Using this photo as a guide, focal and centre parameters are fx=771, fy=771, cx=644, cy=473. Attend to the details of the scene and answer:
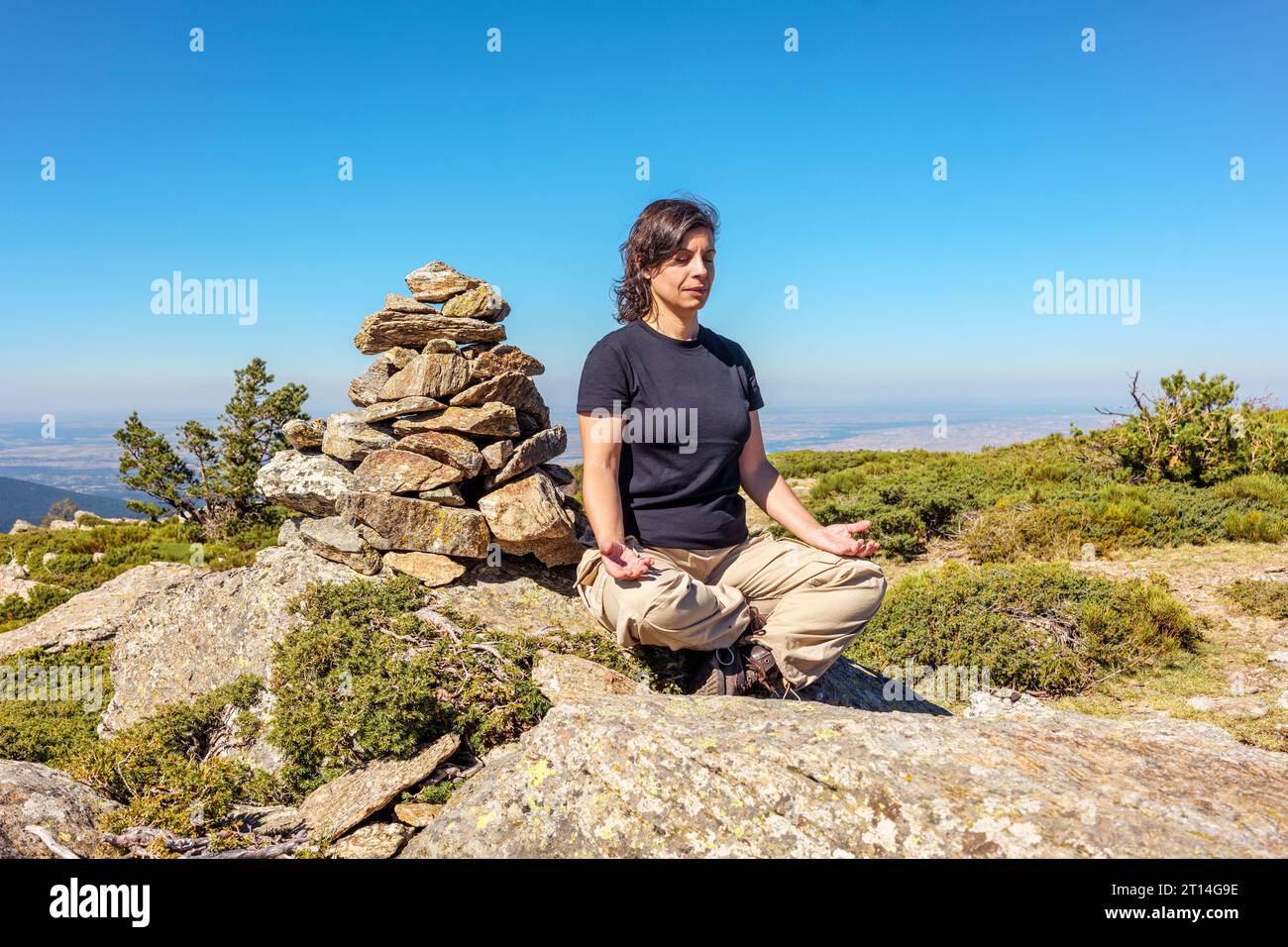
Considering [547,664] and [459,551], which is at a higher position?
[459,551]

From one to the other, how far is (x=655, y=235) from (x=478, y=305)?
240 centimetres

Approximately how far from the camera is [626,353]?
207 inches

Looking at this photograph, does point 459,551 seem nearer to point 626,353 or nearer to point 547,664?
point 547,664

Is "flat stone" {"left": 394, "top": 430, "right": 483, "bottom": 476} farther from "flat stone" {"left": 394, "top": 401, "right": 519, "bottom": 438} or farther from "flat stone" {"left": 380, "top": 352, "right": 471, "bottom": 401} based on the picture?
"flat stone" {"left": 380, "top": 352, "right": 471, "bottom": 401}

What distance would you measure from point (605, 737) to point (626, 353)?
2.74 m

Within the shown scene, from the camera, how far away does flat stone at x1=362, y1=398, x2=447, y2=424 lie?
673 centimetres

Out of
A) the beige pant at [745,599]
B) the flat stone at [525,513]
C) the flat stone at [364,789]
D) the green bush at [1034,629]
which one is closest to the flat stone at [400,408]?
the flat stone at [525,513]

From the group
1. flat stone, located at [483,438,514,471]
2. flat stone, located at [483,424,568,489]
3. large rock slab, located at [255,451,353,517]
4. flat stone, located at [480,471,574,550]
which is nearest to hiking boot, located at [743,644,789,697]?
flat stone, located at [480,471,574,550]

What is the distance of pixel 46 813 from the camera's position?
3.57 metres

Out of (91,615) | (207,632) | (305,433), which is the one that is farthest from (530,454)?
(91,615)

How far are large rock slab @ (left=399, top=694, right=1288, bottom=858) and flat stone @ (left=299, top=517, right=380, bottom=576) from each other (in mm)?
3346

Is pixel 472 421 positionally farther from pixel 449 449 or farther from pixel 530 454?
pixel 530 454
